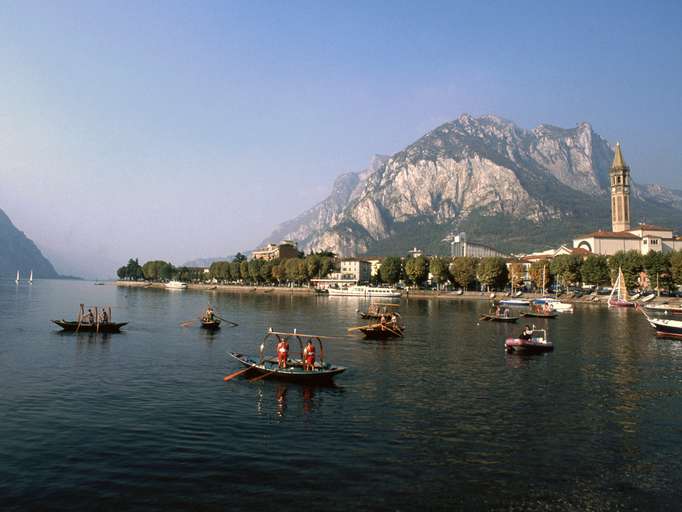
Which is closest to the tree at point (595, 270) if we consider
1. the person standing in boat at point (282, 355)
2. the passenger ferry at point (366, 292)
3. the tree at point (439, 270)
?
the tree at point (439, 270)

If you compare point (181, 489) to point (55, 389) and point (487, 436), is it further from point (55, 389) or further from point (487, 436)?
point (55, 389)

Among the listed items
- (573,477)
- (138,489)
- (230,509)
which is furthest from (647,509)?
(138,489)

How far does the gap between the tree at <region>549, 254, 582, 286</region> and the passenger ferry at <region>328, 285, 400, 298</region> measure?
55979 millimetres

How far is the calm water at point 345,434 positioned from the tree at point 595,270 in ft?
417

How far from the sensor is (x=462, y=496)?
62.6 feet

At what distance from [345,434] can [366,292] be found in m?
157

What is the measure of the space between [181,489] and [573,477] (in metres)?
16.1

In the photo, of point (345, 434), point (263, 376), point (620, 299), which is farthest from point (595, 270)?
point (345, 434)

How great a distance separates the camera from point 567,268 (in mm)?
170500

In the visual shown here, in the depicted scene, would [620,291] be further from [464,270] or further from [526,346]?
[526,346]

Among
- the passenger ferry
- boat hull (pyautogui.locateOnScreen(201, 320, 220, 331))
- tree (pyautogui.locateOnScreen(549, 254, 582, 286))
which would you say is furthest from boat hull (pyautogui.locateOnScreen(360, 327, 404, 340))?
tree (pyautogui.locateOnScreen(549, 254, 582, 286))

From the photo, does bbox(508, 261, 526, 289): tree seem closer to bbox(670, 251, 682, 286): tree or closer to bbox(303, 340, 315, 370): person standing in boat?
bbox(670, 251, 682, 286): tree

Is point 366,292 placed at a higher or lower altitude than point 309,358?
higher

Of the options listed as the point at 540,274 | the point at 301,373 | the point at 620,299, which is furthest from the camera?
the point at 540,274
